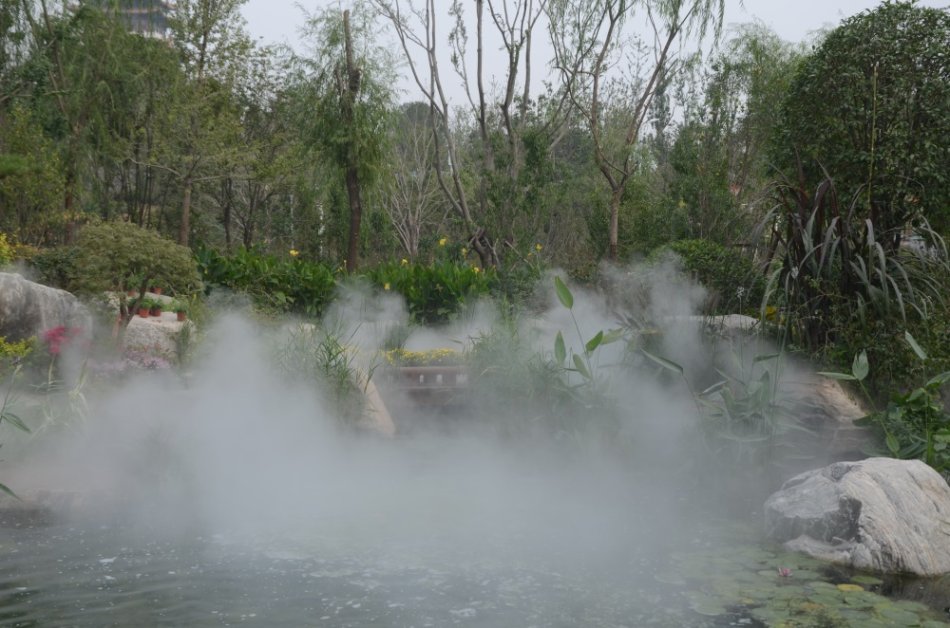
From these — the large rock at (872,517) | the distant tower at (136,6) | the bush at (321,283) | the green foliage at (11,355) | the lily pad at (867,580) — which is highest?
the distant tower at (136,6)

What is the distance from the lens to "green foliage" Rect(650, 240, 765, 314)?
701 centimetres

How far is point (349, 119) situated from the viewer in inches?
552

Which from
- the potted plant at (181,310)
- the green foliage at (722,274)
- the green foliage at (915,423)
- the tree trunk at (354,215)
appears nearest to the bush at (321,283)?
the potted plant at (181,310)

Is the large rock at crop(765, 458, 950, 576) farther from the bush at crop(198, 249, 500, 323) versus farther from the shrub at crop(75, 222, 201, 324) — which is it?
the bush at crop(198, 249, 500, 323)

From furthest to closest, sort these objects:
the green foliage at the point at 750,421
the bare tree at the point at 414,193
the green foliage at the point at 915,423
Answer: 1. the bare tree at the point at 414,193
2. the green foliage at the point at 750,421
3. the green foliage at the point at 915,423

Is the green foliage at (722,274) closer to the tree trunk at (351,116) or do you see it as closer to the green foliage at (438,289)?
the green foliage at (438,289)

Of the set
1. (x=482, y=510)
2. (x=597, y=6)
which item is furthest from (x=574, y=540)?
(x=597, y=6)

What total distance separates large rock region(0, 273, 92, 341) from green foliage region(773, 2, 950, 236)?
5.93m

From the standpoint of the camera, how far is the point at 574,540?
464 cm

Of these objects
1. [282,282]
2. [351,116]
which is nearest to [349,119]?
[351,116]

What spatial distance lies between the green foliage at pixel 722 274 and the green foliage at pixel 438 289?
6.56 ft

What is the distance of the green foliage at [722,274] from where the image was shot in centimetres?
701

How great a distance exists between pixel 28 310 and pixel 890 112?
262 inches

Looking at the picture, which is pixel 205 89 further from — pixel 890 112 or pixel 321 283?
pixel 890 112
